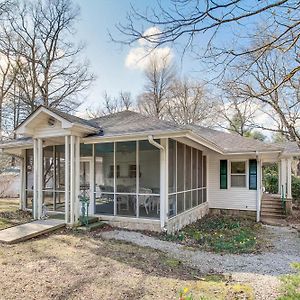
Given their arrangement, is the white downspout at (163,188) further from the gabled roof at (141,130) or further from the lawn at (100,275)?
the lawn at (100,275)

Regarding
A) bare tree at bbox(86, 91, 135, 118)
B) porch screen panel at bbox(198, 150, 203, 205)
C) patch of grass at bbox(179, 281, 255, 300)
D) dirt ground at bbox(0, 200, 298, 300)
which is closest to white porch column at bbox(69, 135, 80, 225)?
dirt ground at bbox(0, 200, 298, 300)

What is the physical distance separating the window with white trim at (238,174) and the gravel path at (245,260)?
4.65 meters

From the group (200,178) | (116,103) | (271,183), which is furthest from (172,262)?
(116,103)

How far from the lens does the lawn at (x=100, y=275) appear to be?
400 cm

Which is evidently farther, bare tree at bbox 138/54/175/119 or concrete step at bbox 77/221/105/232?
bare tree at bbox 138/54/175/119

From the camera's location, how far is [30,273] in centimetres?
474

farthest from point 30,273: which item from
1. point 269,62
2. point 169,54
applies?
point 269,62

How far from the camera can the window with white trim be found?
12.8 meters

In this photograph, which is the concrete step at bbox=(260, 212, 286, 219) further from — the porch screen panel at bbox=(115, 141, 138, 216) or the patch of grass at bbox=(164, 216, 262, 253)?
the porch screen panel at bbox=(115, 141, 138, 216)

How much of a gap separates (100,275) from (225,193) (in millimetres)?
9618

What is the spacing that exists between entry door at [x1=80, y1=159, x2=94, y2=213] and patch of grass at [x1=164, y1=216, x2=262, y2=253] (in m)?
3.17

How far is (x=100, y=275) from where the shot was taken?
466 centimetres

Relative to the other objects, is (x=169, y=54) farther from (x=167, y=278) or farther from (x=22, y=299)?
(x=22, y=299)

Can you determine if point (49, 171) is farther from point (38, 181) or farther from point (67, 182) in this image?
point (67, 182)
